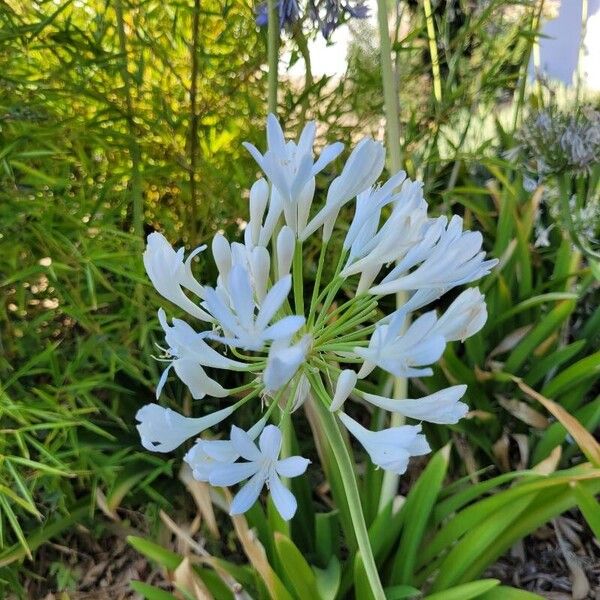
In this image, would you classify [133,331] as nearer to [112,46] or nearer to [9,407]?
[9,407]

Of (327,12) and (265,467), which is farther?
(327,12)

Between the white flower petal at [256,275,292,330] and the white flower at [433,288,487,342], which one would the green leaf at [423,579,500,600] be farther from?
the white flower petal at [256,275,292,330]

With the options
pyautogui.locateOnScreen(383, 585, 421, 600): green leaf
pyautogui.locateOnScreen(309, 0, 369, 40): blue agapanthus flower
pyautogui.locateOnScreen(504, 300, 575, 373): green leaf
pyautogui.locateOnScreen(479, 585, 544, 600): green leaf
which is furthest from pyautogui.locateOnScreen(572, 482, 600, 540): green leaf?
pyautogui.locateOnScreen(309, 0, 369, 40): blue agapanthus flower

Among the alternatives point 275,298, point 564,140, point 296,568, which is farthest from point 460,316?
point 564,140

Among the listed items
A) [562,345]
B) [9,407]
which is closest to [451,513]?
[562,345]

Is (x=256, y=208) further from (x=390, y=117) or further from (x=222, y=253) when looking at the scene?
(x=390, y=117)

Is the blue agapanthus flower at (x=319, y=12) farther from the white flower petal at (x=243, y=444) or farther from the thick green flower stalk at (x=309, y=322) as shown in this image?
the white flower petal at (x=243, y=444)

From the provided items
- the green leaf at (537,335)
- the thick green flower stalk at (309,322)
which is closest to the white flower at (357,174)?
the thick green flower stalk at (309,322)
